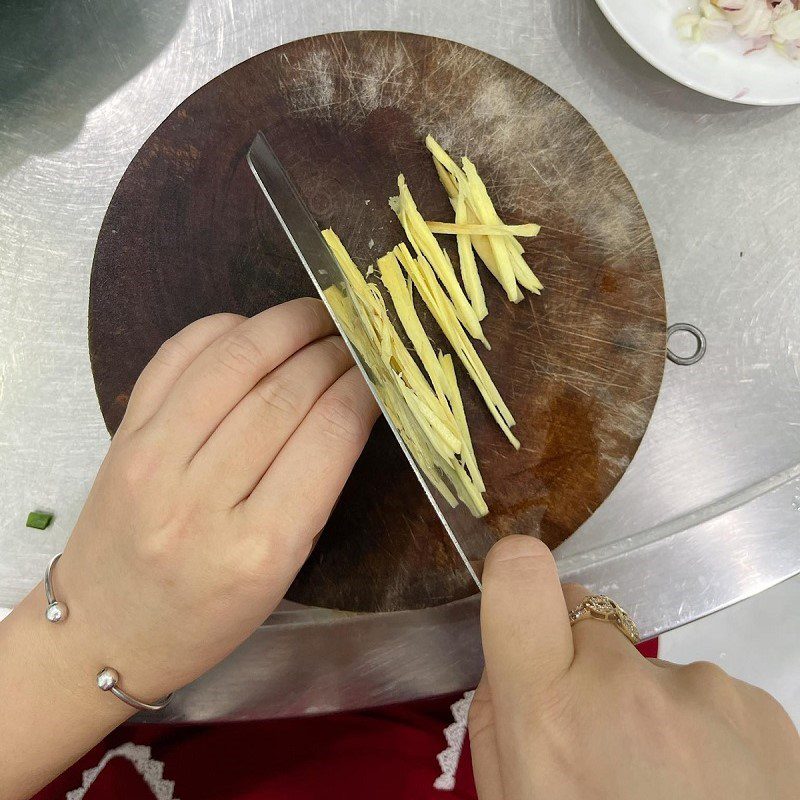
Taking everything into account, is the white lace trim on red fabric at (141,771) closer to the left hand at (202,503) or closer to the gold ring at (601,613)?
the left hand at (202,503)

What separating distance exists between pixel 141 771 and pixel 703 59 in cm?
182

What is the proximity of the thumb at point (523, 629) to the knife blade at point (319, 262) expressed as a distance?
0.12 meters

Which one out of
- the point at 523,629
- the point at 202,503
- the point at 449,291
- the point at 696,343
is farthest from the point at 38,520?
the point at 696,343

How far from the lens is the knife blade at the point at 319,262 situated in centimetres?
92

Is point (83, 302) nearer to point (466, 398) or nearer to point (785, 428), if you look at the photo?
point (466, 398)

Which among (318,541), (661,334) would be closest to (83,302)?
(318,541)

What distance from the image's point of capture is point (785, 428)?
1371mm

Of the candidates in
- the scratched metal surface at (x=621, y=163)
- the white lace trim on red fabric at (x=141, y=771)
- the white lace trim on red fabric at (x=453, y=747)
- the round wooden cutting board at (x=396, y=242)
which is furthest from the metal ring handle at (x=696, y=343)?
the white lace trim on red fabric at (x=141, y=771)

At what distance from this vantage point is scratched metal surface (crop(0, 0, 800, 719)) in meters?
1.35

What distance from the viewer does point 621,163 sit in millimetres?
1385

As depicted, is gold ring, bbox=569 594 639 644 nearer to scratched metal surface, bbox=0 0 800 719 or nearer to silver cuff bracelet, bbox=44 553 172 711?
scratched metal surface, bbox=0 0 800 719

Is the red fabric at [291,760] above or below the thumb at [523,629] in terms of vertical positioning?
below

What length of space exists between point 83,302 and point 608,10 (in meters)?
1.23

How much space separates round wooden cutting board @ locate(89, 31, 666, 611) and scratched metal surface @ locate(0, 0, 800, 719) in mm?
248
